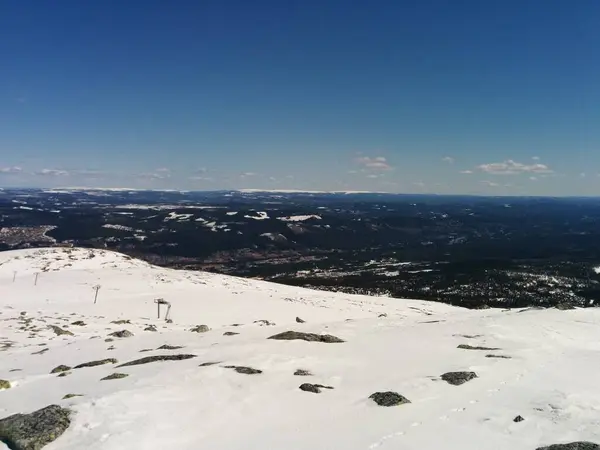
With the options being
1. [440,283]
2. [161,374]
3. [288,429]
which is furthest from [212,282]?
[440,283]

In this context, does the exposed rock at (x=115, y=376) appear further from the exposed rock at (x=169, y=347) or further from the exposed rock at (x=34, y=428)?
the exposed rock at (x=169, y=347)

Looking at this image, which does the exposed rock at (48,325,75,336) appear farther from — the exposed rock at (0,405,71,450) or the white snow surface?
the exposed rock at (0,405,71,450)

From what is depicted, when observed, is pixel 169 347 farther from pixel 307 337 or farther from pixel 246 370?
pixel 246 370

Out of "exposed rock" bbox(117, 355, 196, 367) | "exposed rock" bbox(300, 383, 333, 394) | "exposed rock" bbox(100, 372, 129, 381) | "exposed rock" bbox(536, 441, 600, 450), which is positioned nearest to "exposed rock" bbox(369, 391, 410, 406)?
"exposed rock" bbox(300, 383, 333, 394)

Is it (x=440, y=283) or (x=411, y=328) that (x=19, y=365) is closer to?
(x=411, y=328)

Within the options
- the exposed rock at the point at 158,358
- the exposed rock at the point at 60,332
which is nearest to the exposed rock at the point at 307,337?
the exposed rock at the point at 158,358

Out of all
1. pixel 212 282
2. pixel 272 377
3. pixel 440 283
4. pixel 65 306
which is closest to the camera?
pixel 272 377
